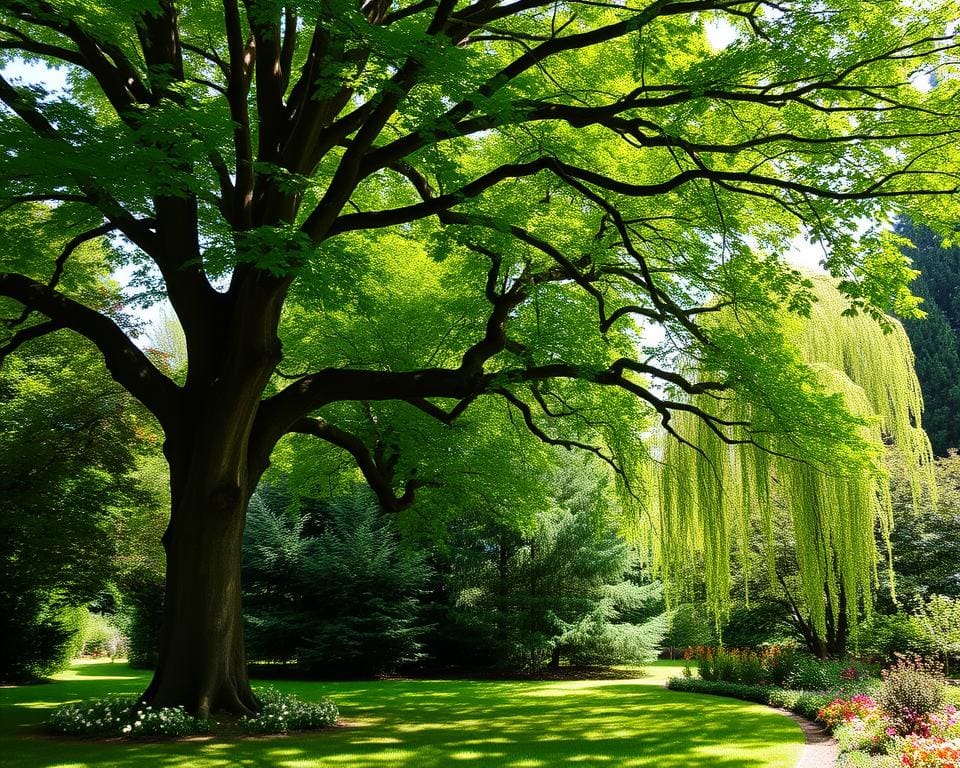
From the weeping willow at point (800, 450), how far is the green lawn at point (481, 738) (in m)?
2.58

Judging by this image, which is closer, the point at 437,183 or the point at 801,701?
the point at 437,183

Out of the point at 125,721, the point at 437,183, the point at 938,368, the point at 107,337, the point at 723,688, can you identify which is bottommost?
the point at 723,688

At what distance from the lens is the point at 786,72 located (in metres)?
7.28

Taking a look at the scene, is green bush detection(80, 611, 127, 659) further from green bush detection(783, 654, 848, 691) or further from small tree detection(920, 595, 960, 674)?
small tree detection(920, 595, 960, 674)

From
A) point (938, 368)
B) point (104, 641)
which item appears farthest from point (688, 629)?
point (104, 641)

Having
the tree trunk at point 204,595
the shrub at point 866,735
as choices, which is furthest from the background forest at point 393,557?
the shrub at point 866,735

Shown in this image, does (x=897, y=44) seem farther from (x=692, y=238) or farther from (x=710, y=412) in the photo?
(x=710, y=412)

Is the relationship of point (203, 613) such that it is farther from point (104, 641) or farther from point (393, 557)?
point (104, 641)

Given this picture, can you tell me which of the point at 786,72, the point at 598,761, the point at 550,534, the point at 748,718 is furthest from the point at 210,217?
the point at 550,534

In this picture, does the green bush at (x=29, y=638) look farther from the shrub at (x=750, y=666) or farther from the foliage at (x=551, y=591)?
the shrub at (x=750, y=666)

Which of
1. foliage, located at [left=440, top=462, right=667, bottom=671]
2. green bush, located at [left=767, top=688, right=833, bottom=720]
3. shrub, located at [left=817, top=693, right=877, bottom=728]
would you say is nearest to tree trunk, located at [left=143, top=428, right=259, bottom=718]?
shrub, located at [left=817, top=693, right=877, bottom=728]

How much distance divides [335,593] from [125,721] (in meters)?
11.5

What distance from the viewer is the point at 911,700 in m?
8.11

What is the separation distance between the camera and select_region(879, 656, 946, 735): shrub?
311 inches
